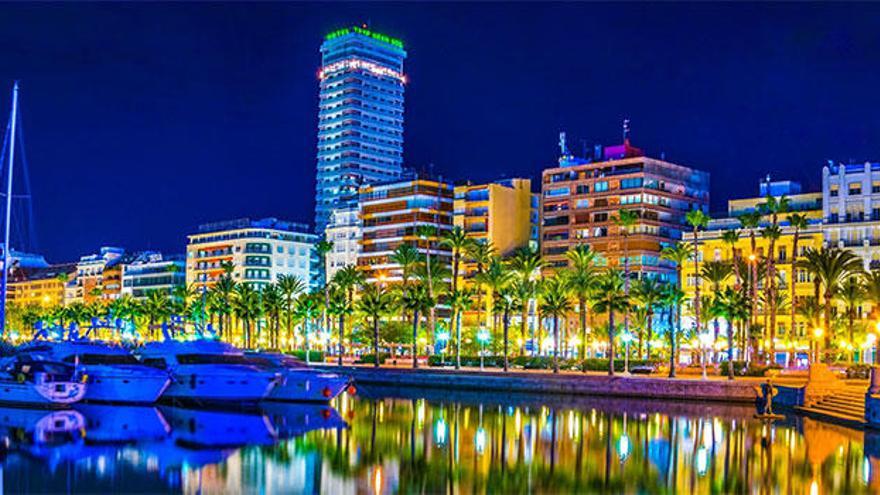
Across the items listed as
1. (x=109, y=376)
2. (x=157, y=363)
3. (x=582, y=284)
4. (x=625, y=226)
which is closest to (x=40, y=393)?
(x=109, y=376)

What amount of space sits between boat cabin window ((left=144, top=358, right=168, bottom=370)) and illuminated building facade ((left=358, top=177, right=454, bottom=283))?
358 ft

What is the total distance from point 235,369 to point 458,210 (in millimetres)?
113705

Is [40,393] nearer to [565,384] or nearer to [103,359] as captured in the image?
[103,359]

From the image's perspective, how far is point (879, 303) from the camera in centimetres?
9656

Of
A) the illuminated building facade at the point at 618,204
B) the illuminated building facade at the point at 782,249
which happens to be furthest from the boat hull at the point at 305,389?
the illuminated building facade at the point at 618,204

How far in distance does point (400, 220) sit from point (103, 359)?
390 ft

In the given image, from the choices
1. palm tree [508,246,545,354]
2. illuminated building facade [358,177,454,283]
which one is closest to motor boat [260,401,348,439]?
palm tree [508,246,545,354]

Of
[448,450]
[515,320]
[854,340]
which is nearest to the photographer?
[448,450]

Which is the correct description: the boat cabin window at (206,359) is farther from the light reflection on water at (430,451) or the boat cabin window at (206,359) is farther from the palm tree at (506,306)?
the palm tree at (506,306)

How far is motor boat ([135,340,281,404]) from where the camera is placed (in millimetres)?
69750

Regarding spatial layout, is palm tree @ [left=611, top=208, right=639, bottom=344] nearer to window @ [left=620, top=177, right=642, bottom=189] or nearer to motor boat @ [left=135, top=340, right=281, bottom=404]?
window @ [left=620, top=177, right=642, bottom=189]

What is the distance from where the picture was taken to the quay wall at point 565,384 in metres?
73.4

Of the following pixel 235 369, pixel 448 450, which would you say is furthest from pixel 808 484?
pixel 235 369

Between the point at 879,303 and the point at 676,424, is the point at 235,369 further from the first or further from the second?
the point at 879,303
